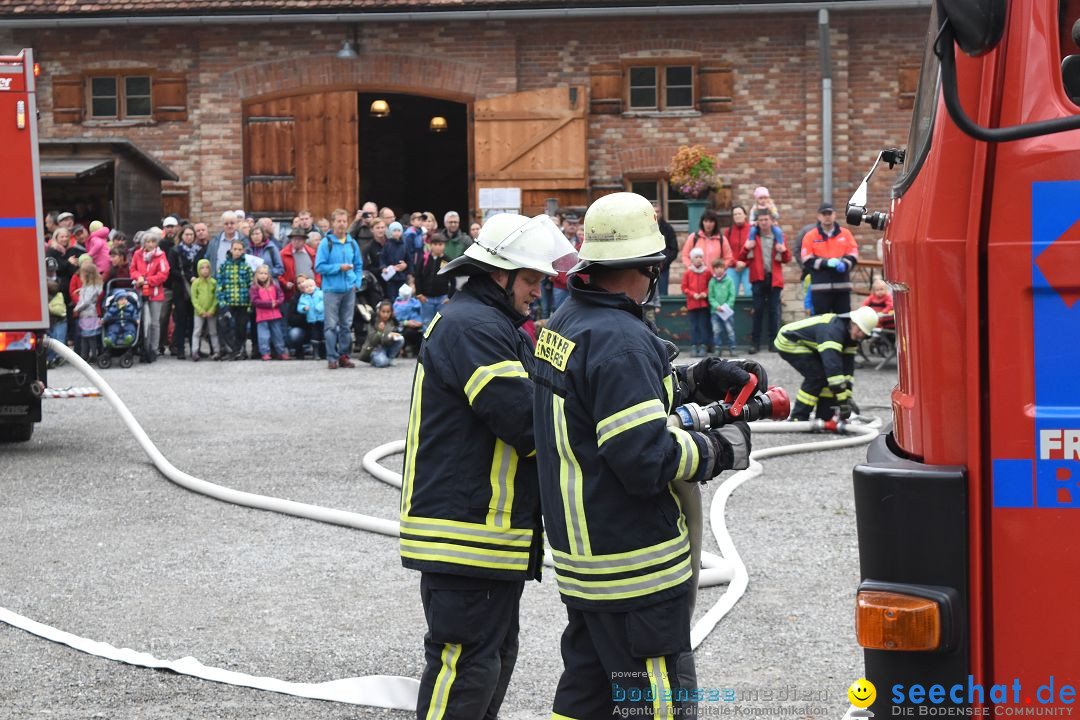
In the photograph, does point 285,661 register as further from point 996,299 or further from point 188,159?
point 188,159

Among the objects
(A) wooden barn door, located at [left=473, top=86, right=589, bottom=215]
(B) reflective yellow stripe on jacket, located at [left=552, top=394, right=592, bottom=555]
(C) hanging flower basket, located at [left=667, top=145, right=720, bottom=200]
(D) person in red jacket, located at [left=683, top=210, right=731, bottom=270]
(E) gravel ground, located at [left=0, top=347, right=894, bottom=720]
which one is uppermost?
(A) wooden barn door, located at [left=473, top=86, right=589, bottom=215]

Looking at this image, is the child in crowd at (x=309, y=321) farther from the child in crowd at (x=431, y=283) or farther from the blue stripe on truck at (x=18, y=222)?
the blue stripe on truck at (x=18, y=222)

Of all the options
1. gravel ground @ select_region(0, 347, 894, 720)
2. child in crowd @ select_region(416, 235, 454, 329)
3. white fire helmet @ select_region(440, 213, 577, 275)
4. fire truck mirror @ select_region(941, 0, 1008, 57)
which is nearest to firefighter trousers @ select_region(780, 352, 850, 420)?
gravel ground @ select_region(0, 347, 894, 720)

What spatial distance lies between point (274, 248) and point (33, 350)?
23.7 feet

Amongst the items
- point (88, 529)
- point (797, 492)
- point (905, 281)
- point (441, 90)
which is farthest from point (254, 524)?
point (441, 90)

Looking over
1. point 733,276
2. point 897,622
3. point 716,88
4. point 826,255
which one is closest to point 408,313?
point 733,276

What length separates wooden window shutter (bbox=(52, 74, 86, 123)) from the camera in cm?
2269

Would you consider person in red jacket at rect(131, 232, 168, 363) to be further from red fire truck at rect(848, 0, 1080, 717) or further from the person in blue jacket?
red fire truck at rect(848, 0, 1080, 717)

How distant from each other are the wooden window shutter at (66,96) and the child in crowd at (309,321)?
759 cm

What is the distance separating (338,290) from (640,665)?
13418mm

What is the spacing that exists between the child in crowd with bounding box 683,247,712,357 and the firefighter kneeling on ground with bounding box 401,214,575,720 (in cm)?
1254

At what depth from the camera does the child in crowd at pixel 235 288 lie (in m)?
17.0

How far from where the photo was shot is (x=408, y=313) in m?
17.0

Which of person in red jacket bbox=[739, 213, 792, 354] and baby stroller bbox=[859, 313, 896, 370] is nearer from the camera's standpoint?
baby stroller bbox=[859, 313, 896, 370]
